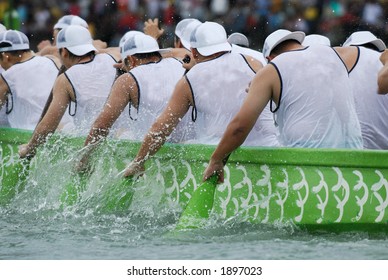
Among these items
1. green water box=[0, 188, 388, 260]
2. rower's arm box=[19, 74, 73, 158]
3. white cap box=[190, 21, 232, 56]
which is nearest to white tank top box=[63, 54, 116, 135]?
rower's arm box=[19, 74, 73, 158]

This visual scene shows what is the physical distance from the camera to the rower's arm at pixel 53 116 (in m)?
9.88

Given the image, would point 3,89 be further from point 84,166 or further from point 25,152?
point 84,166

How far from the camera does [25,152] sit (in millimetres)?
10102

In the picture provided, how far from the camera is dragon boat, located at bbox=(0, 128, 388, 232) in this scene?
746 centimetres

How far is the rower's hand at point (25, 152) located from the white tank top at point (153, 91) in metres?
→ 1.01

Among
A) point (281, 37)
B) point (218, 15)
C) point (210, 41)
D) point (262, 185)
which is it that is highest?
point (281, 37)

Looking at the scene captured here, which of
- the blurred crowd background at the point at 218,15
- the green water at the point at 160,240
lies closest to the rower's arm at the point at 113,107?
the green water at the point at 160,240

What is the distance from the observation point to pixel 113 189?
9000 mm

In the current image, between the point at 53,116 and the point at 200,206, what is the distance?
251cm

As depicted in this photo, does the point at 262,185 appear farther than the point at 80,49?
No

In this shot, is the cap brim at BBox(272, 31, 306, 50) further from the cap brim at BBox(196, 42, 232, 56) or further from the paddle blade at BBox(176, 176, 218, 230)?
the paddle blade at BBox(176, 176, 218, 230)

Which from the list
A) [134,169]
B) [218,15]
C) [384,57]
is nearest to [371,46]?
[384,57]

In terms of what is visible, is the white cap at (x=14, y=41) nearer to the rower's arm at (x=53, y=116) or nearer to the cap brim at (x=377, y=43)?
the rower's arm at (x=53, y=116)
